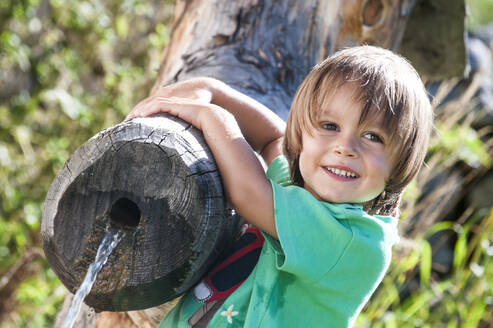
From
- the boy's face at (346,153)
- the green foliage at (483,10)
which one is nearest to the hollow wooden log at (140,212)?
the boy's face at (346,153)

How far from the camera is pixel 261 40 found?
8.32 feet

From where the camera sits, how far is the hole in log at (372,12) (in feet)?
9.48

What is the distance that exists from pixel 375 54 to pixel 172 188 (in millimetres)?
656

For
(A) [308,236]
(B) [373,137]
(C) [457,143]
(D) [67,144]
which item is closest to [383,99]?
(B) [373,137]

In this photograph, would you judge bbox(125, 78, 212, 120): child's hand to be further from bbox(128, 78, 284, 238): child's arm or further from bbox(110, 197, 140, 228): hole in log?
bbox(110, 197, 140, 228): hole in log

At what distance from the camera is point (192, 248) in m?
1.54

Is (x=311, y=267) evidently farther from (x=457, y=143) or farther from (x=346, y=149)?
(x=457, y=143)

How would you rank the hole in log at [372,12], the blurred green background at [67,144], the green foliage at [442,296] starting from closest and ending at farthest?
the hole in log at [372,12] < the green foliage at [442,296] < the blurred green background at [67,144]

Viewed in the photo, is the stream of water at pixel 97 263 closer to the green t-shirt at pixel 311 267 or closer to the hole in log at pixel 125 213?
the hole in log at pixel 125 213

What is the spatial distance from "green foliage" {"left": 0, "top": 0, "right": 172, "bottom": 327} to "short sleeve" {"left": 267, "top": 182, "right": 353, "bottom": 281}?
2.54 m

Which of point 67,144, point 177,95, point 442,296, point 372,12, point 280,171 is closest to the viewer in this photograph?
point 280,171

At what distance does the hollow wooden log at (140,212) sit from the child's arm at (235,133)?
5 cm

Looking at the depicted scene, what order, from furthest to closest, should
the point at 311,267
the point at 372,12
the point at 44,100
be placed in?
the point at 44,100, the point at 372,12, the point at 311,267

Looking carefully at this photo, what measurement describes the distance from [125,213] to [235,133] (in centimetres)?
38
